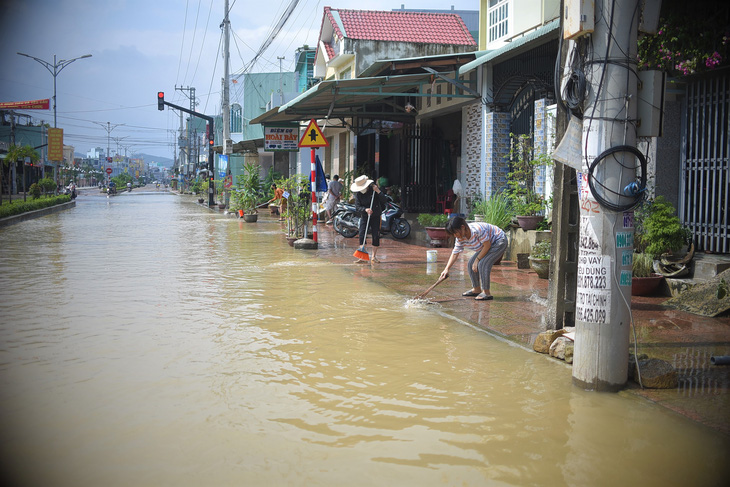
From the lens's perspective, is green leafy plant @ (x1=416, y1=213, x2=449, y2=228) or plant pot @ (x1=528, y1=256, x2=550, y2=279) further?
green leafy plant @ (x1=416, y1=213, x2=449, y2=228)

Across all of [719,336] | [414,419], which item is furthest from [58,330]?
[719,336]

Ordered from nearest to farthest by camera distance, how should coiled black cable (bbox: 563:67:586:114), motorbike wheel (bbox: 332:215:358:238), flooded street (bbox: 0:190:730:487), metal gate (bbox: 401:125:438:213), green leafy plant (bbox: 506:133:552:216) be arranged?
flooded street (bbox: 0:190:730:487)
coiled black cable (bbox: 563:67:586:114)
green leafy plant (bbox: 506:133:552:216)
motorbike wheel (bbox: 332:215:358:238)
metal gate (bbox: 401:125:438:213)

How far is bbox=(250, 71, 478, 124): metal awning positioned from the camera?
15.3 m

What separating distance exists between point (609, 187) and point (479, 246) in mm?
3755

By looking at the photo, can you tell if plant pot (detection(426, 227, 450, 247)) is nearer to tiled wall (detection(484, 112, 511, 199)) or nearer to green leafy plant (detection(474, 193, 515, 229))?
tiled wall (detection(484, 112, 511, 199))

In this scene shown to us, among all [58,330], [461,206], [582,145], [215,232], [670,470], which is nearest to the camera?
[670,470]

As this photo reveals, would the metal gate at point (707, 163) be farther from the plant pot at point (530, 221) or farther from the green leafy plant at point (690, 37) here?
the plant pot at point (530, 221)

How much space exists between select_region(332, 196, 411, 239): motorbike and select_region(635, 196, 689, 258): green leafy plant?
28.7ft

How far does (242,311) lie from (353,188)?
554 centimetres

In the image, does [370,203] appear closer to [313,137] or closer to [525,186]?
[313,137]

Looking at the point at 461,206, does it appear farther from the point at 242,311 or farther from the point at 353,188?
A: the point at 242,311

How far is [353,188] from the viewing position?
43.4 ft

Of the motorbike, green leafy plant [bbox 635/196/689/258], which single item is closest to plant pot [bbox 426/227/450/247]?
the motorbike

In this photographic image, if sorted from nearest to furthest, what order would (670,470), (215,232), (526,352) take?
(670,470)
(526,352)
(215,232)
